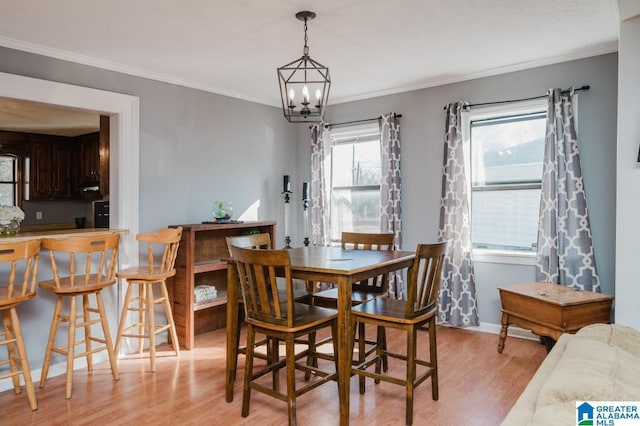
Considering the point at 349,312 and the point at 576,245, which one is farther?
the point at 576,245

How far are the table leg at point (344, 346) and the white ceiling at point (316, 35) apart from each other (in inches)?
70.5

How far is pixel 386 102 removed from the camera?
500cm

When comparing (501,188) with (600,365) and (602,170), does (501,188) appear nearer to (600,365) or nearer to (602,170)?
(602,170)

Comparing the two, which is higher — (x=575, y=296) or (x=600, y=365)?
(x=600, y=365)

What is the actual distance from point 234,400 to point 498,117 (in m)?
3.50

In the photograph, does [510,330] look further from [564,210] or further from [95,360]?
[95,360]

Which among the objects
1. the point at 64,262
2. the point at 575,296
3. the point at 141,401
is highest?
the point at 64,262

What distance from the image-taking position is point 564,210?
12.5 feet

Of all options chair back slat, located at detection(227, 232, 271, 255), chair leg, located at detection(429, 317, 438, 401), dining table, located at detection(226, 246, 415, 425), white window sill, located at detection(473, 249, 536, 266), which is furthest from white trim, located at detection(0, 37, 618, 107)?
chair leg, located at detection(429, 317, 438, 401)

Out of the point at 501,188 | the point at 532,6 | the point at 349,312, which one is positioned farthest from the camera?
the point at 501,188

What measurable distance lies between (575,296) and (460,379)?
3.68 feet

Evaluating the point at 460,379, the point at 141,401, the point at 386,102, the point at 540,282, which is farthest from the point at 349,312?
the point at 386,102

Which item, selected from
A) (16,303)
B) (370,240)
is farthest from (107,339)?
(370,240)

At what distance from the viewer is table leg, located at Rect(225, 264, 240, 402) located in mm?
2855
